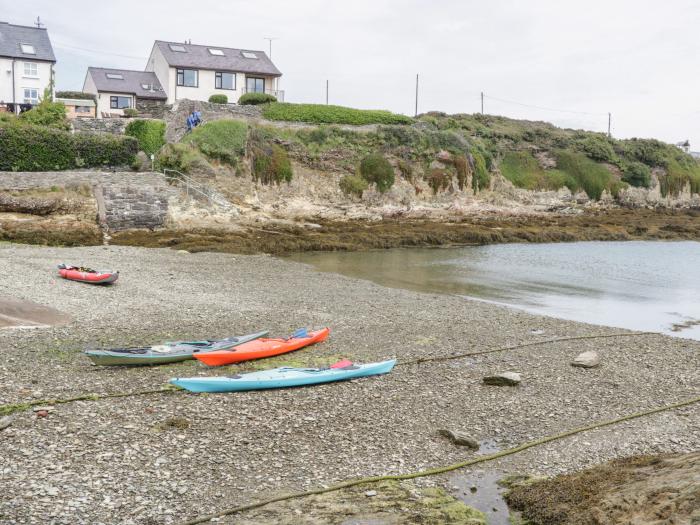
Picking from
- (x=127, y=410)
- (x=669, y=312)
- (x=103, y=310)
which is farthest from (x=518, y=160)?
(x=127, y=410)

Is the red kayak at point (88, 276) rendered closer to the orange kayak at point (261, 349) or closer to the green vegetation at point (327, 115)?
the orange kayak at point (261, 349)

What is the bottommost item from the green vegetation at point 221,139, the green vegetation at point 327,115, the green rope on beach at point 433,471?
the green rope on beach at point 433,471

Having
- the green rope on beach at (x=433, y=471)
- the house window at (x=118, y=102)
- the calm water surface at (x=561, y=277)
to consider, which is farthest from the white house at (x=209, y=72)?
the green rope on beach at (x=433, y=471)

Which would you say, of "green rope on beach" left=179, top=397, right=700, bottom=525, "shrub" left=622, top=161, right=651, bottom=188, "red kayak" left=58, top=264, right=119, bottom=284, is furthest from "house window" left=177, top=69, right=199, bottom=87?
"green rope on beach" left=179, top=397, right=700, bottom=525

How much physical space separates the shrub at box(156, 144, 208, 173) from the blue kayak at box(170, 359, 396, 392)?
26846 millimetres

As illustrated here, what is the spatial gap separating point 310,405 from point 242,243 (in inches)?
797

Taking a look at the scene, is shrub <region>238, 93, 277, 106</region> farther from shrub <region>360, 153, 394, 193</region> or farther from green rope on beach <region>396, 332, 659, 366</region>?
green rope on beach <region>396, 332, 659, 366</region>

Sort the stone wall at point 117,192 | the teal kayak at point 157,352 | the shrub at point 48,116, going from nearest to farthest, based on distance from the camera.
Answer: the teal kayak at point 157,352
the stone wall at point 117,192
the shrub at point 48,116

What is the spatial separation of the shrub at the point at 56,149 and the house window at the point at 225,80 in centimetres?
1792

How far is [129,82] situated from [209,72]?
25.1ft

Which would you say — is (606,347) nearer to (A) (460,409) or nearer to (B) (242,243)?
(A) (460,409)

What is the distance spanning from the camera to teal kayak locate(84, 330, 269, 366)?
1039 cm

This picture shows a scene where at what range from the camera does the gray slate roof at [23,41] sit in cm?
4797

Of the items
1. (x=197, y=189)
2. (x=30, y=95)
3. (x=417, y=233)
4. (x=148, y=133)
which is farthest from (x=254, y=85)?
(x=417, y=233)
